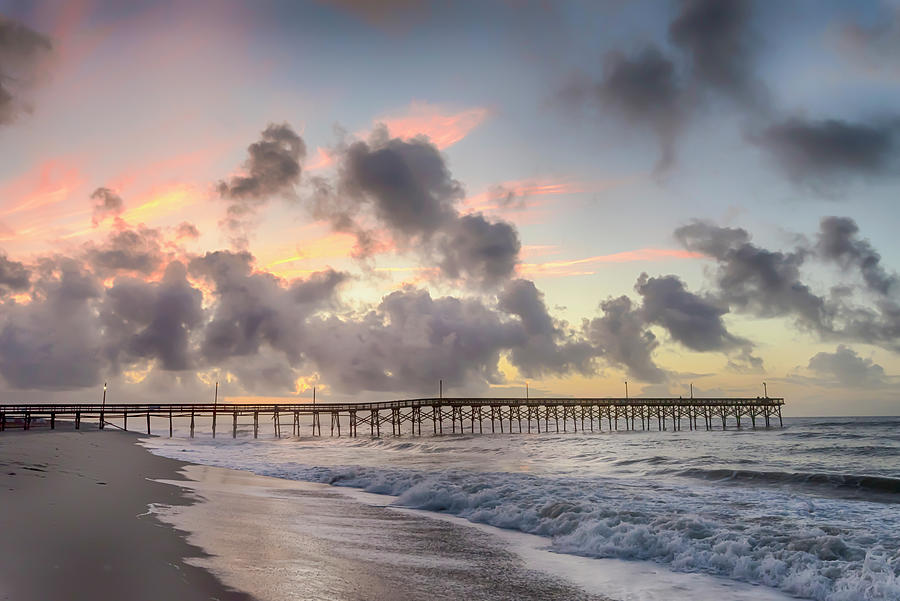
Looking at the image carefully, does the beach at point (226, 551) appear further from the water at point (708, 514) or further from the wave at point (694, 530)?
the water at point (708, 514)

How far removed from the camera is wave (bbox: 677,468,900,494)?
54.3ft

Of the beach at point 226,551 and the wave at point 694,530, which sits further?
the wave at point 694,530

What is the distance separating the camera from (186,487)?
1477 cm

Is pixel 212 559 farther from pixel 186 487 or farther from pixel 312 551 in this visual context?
pixel 186 487

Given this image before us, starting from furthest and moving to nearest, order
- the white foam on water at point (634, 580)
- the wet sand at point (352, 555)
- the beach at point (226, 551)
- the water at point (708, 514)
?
the water at point (708, 514)
the white foam on water at point (634, 580)
the wet sand at point (352, 555)
the beach at point (226, 551)

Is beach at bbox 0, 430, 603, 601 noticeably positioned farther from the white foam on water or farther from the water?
the water

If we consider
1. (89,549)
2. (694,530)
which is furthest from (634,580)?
(89,549)

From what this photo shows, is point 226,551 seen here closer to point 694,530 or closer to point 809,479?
point 694,530

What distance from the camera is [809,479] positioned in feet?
59.6

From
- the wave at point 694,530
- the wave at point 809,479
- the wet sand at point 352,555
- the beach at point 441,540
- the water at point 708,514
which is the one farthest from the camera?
the wave at point 809,479

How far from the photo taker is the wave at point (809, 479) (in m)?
16.5

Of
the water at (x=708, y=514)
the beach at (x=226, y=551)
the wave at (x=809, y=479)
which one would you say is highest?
the beach at (x=226, y=551)

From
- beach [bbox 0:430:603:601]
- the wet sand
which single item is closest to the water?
the wet sand

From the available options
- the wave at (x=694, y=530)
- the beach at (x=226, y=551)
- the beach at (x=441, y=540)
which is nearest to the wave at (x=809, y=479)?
the beach at (x=441, y=540)
